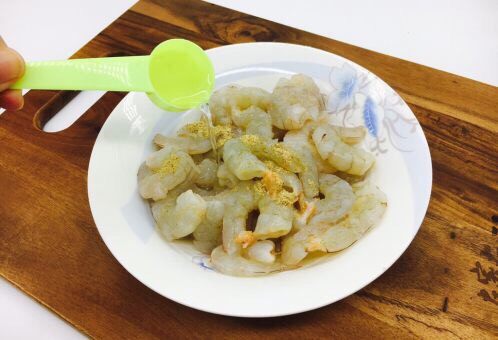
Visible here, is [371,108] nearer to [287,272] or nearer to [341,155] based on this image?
[341,155]

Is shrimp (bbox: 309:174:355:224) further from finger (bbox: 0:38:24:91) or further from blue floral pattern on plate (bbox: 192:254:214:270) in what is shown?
finger (bbox: 0:38:24:91)

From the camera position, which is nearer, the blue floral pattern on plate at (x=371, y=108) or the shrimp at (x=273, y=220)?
the shrimp at (x=273, y=220)

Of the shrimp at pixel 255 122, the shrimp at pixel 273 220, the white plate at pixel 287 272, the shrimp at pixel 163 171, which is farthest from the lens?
the shrimp at pixel 255 122

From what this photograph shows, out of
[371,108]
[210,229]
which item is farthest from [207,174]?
[371,108]

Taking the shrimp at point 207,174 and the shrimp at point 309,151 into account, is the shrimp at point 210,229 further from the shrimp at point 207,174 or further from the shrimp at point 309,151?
the shrimp at point 309,151

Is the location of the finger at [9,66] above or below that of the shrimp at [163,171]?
above

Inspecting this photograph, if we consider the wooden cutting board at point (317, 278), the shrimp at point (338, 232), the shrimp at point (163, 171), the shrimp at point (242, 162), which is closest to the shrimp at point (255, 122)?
the shrimp at point (242, 162)

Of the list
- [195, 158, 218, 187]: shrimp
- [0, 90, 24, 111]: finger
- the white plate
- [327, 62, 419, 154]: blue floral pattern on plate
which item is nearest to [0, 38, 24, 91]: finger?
[0, 90, 24, 111]: finger
